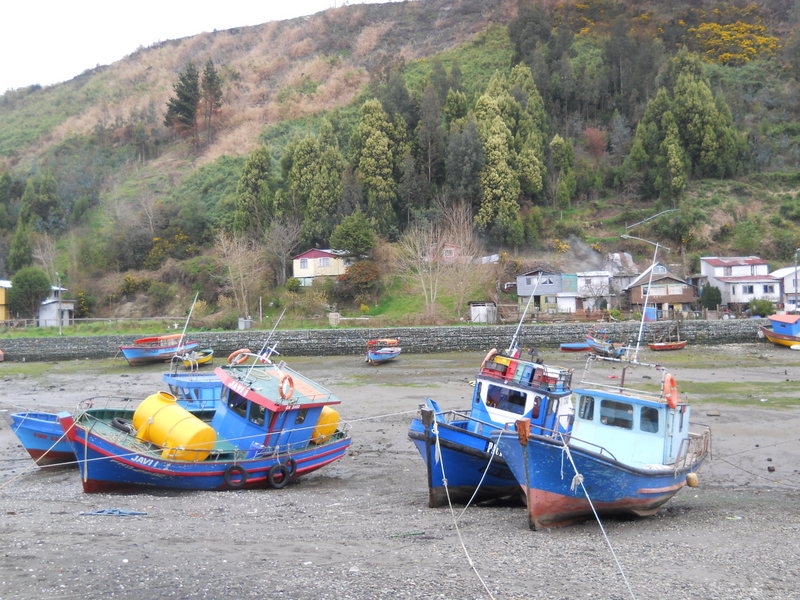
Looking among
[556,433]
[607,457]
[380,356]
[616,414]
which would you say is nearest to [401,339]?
[380,356]

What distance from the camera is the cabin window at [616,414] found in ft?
43.1

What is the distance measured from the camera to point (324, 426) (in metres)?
16.7

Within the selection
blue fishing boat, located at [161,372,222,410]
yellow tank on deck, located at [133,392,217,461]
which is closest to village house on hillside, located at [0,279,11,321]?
blue fishing boat, located at [161,372,222,410]

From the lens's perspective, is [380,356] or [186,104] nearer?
[380,356]

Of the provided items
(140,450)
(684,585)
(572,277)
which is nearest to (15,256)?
(572,277)

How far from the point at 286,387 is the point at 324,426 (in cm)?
213

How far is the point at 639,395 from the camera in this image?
13453 millimetres

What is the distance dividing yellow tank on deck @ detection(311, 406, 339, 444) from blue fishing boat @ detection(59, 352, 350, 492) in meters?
0.05

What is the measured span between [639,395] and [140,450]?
10396mm

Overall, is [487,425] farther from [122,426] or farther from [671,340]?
[671,340]

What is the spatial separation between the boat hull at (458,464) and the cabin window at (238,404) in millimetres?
4101

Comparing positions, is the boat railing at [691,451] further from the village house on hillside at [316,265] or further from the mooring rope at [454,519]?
the village house on hillside at [316,265]

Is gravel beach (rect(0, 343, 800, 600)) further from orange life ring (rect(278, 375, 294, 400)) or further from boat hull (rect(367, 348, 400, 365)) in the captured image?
boat hull (rect(367, 348, 400, 365))

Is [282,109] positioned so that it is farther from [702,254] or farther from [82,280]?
[702,254]
